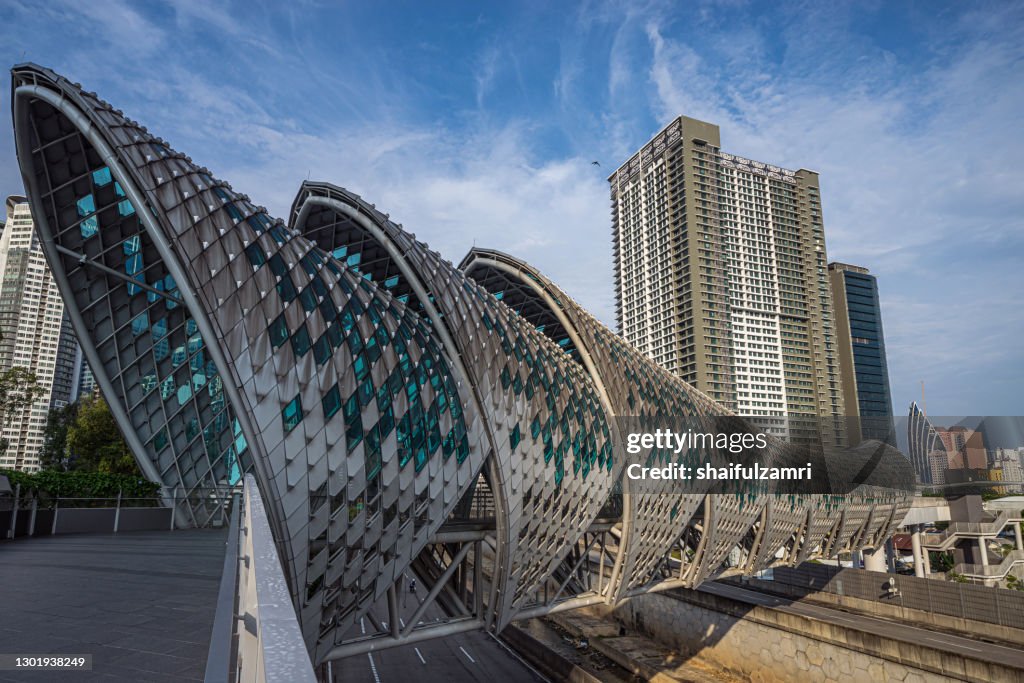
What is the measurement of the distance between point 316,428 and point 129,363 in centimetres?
1059

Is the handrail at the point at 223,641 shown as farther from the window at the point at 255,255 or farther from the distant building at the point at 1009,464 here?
the distant building at the point at 1009,464

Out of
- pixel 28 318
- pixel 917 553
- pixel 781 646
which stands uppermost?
pixel 28 318

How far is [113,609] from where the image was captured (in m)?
7.48

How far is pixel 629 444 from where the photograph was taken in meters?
32.3

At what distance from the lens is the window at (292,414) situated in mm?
16980

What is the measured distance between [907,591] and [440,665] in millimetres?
32426

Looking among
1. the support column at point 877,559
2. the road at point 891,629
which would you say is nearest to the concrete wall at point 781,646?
the road at point 891,629

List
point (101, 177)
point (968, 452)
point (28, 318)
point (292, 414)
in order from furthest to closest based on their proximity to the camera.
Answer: point (28, 318) < point (968, 452) < point (101, 177) < point (292, 414)

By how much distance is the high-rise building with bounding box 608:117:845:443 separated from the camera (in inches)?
5217

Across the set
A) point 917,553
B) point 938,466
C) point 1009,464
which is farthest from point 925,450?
point 917,553

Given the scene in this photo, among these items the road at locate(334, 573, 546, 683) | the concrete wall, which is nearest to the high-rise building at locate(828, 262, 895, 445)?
the concrete wall

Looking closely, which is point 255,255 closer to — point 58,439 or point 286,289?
point 286,289

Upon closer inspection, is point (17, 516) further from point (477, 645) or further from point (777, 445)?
point (777, 445)

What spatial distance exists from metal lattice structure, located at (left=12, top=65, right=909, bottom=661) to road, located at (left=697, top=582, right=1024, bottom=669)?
49.1 feet
